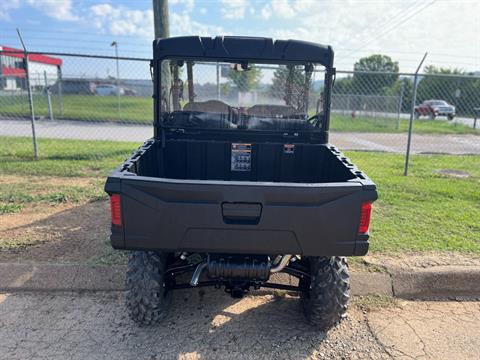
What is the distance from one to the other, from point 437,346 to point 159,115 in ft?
9.90

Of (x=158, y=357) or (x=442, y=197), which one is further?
(x=442, y=197)

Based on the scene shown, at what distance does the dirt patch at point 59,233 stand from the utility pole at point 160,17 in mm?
4044

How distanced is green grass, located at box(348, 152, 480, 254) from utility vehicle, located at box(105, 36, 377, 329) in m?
1.47

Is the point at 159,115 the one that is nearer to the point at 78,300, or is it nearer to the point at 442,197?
the point at 78,300

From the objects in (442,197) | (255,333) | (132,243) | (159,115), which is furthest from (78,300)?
(442,197)

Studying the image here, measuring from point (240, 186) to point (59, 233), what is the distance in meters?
2.96

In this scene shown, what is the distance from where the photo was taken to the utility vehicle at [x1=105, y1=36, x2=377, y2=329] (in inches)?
89.6

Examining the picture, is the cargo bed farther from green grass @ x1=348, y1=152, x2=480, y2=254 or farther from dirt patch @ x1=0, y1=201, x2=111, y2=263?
green grass @ x1=348, y1=152, x2=480, y2=254

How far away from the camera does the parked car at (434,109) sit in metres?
25.8

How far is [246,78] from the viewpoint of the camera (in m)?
4.09

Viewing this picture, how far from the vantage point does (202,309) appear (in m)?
3.13

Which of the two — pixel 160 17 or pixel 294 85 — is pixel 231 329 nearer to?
pixel 294 85

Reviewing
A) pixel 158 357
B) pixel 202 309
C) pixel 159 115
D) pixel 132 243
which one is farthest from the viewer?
pixel 159 115

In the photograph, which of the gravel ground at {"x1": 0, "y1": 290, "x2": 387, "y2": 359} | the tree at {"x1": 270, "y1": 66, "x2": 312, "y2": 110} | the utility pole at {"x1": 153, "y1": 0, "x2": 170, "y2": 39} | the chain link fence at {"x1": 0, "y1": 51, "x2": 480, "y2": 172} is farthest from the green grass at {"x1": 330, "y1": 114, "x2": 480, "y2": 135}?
the gravel ground at {"x1": 0, "y1": 290, "x2": 387, "y2": 359}
